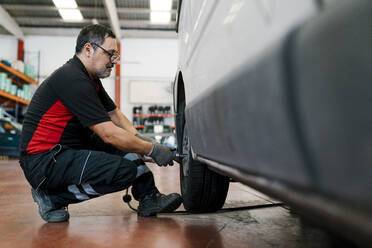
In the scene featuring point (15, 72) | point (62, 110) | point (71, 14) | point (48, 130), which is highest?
point (71, 14)

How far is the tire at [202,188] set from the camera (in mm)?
1699

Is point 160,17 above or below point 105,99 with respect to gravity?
above

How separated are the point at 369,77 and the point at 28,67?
10.5 m

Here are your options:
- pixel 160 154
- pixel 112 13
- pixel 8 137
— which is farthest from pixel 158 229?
pixel 112 13

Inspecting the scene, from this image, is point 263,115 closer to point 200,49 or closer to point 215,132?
point 215,132

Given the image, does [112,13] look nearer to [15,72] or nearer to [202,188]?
[15,72]

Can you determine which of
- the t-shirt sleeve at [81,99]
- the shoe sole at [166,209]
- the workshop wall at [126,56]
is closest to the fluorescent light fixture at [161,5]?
the workshop wall at [126,56]

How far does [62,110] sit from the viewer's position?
5.58 ft

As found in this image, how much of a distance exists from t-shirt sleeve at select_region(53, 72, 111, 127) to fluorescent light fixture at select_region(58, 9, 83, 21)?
28.3 feet

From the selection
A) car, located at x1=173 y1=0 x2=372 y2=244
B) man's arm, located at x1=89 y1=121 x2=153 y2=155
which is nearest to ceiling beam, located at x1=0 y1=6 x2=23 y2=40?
man's arm, located at x1=89 y1=121 x2=153 y2=155

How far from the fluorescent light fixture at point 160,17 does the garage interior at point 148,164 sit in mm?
80

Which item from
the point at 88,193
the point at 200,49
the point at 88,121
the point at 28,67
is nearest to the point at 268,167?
the point at 200,49

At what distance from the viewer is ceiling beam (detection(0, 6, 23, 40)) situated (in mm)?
9634

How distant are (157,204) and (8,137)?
21.9ft
